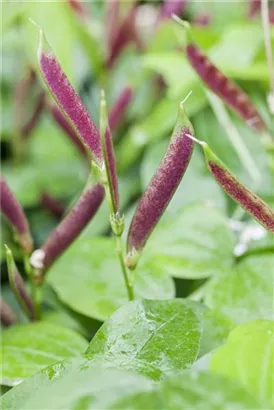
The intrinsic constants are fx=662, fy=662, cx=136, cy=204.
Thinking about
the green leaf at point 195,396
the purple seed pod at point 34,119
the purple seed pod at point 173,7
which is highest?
the green leaf at point 195,396

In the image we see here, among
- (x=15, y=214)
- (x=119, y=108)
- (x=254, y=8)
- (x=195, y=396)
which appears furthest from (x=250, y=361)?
(x=254, y=8)

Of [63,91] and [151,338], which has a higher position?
[63,91]

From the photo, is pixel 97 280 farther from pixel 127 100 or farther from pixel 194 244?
pixel 127 100

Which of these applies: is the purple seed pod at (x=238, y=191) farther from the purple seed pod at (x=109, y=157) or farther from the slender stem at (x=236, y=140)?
the slender stem at (x=236, y=140)

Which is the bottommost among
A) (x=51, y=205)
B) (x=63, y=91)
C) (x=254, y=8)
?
(x=51, y=205)

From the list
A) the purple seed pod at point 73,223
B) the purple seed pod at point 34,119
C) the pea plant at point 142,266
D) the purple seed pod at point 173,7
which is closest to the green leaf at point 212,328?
the pea plant at point 142,266

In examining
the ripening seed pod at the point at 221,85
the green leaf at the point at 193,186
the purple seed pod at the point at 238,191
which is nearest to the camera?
the purple seed pod at the point at 238,191

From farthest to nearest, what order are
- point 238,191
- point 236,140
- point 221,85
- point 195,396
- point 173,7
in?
point 173,7 < point 236,140 < point 221,85 < point 238,191 < point 195,396
